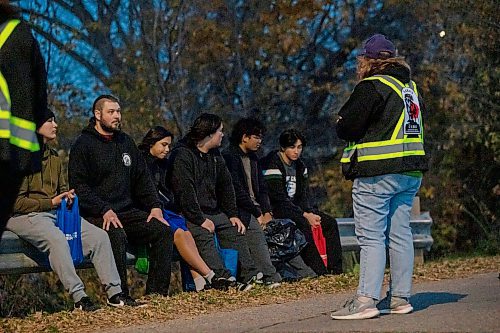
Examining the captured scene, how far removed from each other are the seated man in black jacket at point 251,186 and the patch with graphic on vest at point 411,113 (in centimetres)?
371

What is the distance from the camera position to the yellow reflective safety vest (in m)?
7.23

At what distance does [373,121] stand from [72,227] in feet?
9.76

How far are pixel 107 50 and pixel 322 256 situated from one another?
6.52 metres

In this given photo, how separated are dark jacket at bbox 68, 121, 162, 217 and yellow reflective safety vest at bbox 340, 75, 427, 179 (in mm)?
2847

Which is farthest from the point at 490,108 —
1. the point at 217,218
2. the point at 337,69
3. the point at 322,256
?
the point at 217,218

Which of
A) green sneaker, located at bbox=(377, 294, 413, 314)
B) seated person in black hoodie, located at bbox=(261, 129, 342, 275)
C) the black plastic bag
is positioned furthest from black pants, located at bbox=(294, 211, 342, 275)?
green sneaker, located at bbox=(377, 294, 413, 314)

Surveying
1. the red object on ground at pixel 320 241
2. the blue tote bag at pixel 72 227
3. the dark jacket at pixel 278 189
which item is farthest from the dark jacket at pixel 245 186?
the blue tote bag at pixel 72 227

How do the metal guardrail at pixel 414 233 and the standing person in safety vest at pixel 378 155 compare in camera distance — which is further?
the metal guardrail at pixel 414 233

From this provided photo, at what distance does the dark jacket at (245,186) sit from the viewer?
11117mm

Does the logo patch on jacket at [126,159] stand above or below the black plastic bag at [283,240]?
above

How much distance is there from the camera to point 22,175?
507 centimetres

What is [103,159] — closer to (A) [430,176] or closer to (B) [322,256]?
(B) [322,256]

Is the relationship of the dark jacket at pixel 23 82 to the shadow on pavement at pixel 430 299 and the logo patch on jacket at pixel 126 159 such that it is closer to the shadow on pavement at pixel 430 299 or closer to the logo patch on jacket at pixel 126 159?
the shadow on pavement at pixel 430 299

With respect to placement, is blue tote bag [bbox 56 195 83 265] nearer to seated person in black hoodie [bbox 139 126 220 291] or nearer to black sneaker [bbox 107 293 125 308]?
black sneaker [bbox 107 293 125 308]
